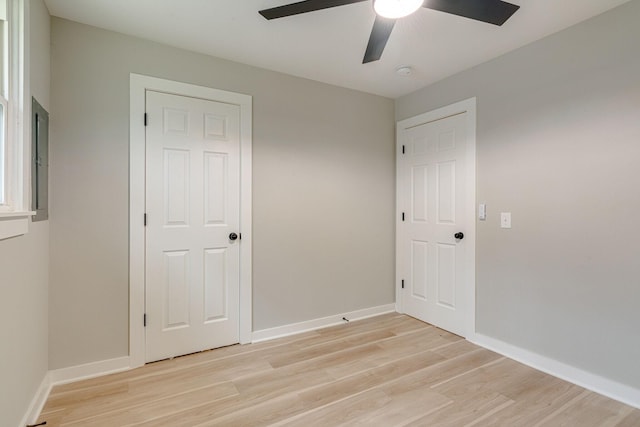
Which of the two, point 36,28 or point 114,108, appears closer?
point 36,28

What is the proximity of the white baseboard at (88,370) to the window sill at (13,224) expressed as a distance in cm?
111

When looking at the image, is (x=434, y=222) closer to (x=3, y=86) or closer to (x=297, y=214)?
(x=297, y=214)

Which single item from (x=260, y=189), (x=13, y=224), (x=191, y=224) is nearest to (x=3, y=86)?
(x=13, y=224)

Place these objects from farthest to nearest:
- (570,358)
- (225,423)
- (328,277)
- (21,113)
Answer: (328,277), (570,358), (225,423), (21,113)

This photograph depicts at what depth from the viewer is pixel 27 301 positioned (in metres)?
1.65

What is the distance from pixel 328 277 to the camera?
122 inches

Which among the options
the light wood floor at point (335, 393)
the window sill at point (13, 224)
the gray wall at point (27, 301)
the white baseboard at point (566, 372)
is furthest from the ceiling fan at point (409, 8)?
the white baseboard at point (566, 372)

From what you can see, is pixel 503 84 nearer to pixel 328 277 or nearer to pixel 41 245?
pixel 328 277

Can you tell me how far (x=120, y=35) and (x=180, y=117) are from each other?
66 centimetres

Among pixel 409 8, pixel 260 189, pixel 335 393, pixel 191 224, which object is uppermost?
pixel 409 8

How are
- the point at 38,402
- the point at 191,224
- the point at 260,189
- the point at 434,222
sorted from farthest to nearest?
the point at 434,222
the point at 260,189
the point at 191,224
the point at 38,402

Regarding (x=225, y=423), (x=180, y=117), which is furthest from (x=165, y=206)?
(x=225, y=423)

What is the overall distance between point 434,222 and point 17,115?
315 centimetres

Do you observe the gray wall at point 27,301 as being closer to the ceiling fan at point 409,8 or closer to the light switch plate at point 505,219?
the ceiling fan at point 409,8
